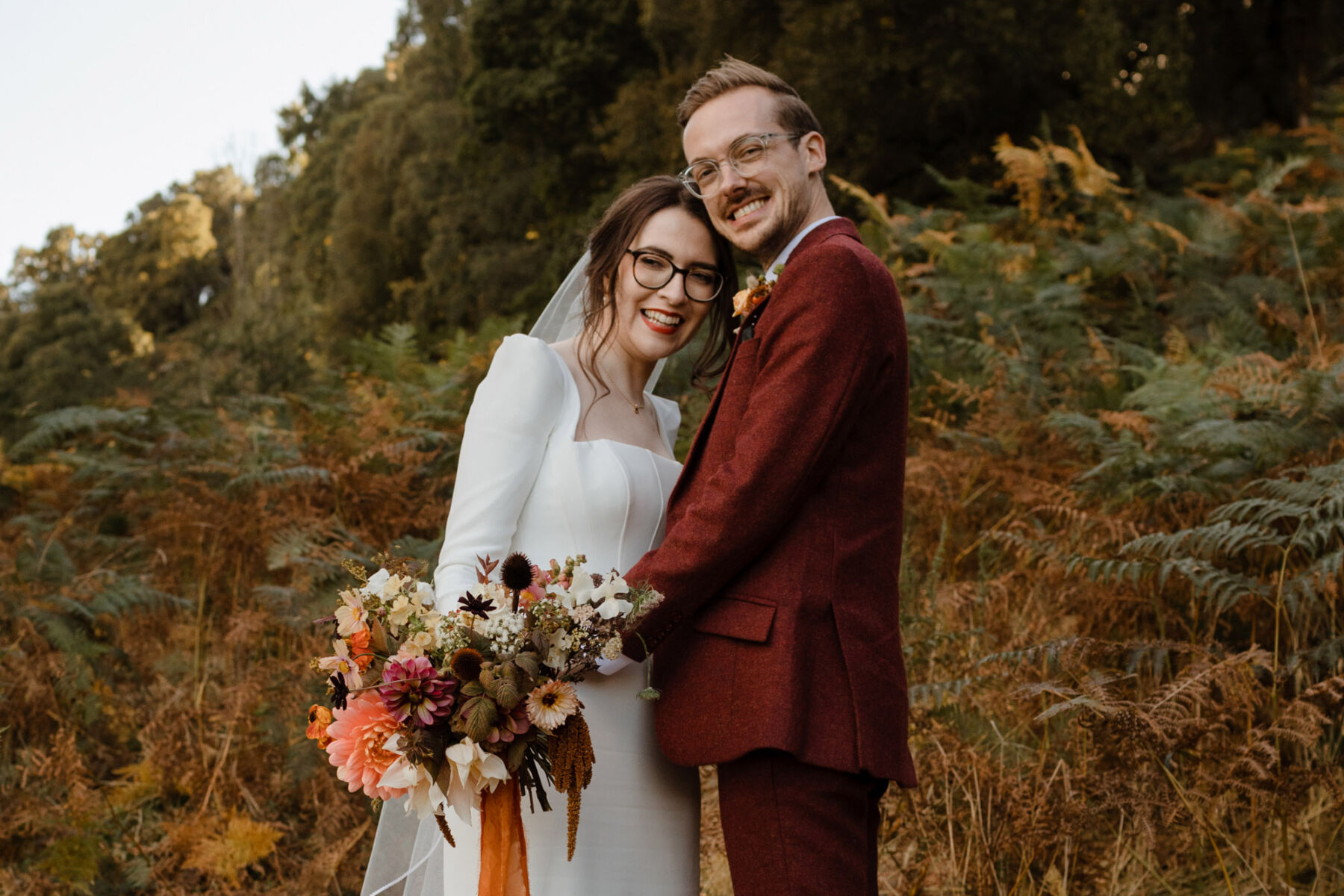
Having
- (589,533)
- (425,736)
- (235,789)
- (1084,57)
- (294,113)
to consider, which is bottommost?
(235,789)

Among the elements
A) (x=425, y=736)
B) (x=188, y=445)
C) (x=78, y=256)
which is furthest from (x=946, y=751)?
(x=78, y=256)

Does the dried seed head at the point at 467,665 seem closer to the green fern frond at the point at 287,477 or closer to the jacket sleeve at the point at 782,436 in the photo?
the jacket sleeve at the point at 782,436

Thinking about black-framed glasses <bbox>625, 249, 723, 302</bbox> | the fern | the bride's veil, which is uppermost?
the fern

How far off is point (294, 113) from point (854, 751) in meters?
35.4

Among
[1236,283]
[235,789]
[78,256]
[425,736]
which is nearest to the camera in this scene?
[425,736]

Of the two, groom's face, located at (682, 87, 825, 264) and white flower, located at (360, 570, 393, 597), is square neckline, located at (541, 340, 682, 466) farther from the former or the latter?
white flower, located at (360, 570, 393, 597)

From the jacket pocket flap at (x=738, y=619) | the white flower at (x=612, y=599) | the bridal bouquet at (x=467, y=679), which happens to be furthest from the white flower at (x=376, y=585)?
the jacket pocket flap at (x=738, y=619)

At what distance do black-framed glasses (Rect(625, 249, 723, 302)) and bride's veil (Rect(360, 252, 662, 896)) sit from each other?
236mm

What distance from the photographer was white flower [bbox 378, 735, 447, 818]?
1806 mm

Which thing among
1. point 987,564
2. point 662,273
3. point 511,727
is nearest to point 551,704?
point 511,727

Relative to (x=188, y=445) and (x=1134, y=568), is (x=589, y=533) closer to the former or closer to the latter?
(x=1134, y=568)

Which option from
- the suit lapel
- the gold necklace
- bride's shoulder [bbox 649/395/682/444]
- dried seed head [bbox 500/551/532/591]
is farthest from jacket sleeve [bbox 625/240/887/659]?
bride's shoulder [bbox 649/395/682/444]

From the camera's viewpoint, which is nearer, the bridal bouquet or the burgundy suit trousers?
the bridal bouquet

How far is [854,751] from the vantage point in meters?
2.00
